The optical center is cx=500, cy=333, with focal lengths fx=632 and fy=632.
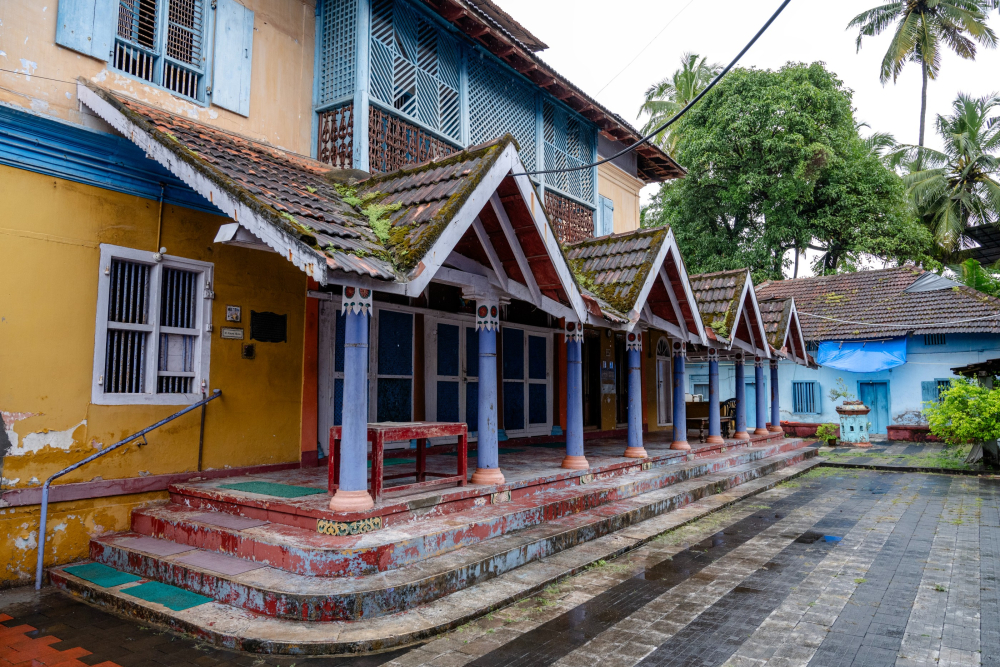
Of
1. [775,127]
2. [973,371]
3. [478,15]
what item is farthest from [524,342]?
[775,127]

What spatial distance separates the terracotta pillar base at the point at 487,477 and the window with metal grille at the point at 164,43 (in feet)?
17.8

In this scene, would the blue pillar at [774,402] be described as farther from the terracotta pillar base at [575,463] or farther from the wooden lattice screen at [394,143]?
the wooden lattice screen at [394,143]

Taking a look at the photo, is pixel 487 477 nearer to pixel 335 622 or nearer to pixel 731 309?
pixel 335 622

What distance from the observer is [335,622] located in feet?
14.0

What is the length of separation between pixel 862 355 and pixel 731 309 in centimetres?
1206

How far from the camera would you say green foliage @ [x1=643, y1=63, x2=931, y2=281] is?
76.9ft

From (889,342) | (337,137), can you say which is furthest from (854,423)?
(337,137)

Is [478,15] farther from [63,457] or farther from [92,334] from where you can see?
[63,457]

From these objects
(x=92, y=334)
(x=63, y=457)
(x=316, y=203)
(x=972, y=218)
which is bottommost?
(x=63, y=457)

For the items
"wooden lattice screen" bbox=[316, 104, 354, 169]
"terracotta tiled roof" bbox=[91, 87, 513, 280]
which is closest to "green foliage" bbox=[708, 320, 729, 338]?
"terracotta tiled roof" bbox=[91, 87, 513, 280]

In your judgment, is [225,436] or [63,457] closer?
[63,457]

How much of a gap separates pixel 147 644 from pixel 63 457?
2.49m

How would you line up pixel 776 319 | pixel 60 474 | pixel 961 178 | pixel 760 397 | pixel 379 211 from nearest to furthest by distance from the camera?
1. pixel 60 474
2. pixel 379 211
3. pixel 760 397
4. pixel 776 319
5. pixel 961 178

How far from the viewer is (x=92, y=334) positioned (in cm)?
605
